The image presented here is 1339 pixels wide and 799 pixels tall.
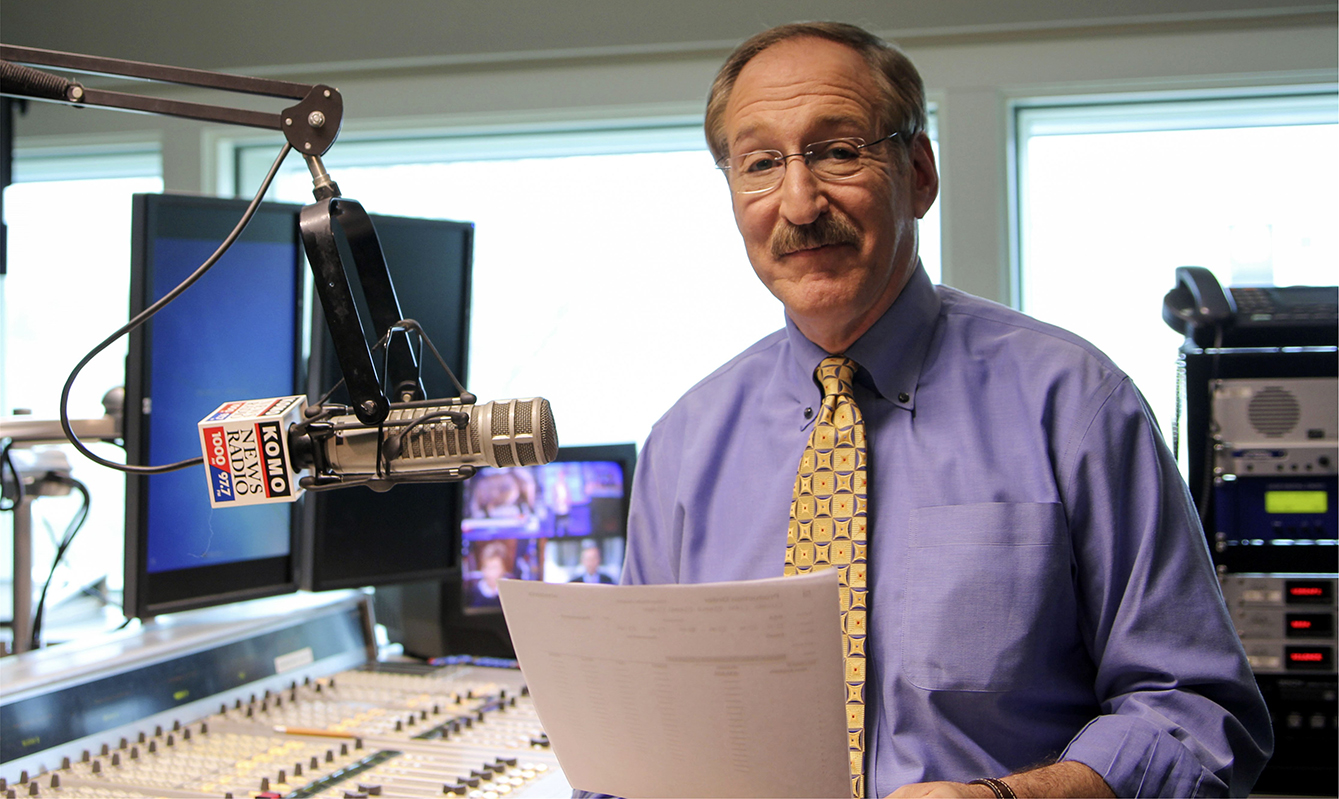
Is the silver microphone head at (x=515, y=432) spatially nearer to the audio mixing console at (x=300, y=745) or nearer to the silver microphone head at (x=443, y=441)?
the silver microphone head at (x=443, y=441)

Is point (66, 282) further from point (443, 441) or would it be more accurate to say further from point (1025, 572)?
point (1025, 572)

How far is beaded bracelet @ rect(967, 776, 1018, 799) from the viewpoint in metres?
0.92

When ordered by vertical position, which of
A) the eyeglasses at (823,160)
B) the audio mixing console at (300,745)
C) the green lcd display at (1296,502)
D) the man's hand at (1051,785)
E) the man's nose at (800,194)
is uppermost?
the eyeglasses at (823,160)

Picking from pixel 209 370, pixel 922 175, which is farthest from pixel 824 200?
pixel 209 370

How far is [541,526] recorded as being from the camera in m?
2.08

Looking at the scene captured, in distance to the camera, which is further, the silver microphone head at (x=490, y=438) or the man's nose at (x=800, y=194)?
the man's nose at (x=800, y=194)

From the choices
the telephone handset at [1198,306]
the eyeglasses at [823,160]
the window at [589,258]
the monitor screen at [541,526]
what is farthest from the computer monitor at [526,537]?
the telephone handset at [1198,306]

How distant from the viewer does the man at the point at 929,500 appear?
1010 mm

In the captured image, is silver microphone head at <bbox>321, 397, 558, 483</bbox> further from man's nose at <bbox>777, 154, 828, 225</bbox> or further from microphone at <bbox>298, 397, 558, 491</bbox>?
man's nose at <bbox>777, 154, 828, 225</bbox>

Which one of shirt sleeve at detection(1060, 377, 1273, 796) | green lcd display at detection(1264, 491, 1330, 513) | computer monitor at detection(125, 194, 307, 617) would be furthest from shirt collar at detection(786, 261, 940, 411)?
computer monitor at detection(125, 194, 307, 617)

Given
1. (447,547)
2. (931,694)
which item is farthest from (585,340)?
(931,694)

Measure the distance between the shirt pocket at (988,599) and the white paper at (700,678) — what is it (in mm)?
242

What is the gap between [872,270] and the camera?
117 cm

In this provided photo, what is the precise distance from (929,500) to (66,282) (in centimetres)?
269
